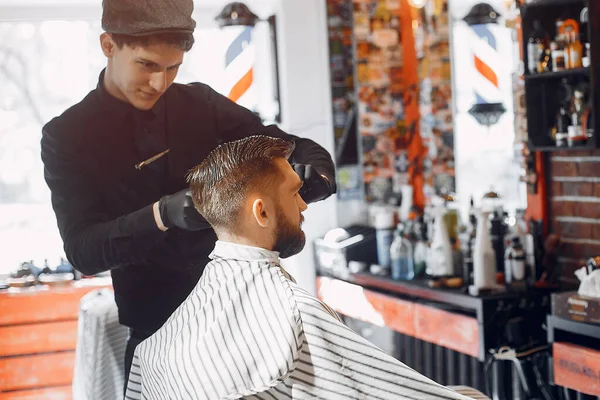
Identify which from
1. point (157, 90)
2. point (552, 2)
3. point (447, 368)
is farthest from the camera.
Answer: point (447, 368)

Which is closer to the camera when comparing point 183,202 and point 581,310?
point 183,202

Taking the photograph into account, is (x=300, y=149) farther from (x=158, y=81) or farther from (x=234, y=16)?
(x=234, y=16)

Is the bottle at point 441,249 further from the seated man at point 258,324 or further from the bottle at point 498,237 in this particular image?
the seated man at point 258,324

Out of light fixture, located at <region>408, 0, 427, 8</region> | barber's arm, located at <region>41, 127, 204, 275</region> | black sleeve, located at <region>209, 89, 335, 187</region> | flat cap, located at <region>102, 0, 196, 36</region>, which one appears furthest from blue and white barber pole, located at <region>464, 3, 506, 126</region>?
barber's arm, located at <region>41, 127, 204, 275</region>

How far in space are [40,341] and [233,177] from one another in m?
2.91

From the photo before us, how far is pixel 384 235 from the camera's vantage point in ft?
15.1

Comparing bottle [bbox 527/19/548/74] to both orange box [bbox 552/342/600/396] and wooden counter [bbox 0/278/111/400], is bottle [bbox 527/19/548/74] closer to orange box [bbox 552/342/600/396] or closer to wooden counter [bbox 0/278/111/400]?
orange box [bbox 552/342/600/396]

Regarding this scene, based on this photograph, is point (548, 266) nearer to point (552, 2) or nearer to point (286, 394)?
Answer: point (552, 2)

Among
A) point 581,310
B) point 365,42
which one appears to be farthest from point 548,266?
point 365,42

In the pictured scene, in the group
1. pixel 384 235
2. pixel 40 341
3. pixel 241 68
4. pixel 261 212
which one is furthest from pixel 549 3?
pixel 40 341

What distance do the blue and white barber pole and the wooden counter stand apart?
82.8 inches

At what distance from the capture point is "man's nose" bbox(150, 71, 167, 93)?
222cm

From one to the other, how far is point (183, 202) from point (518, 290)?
205 centimetres

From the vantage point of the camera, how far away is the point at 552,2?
356 centimetres
